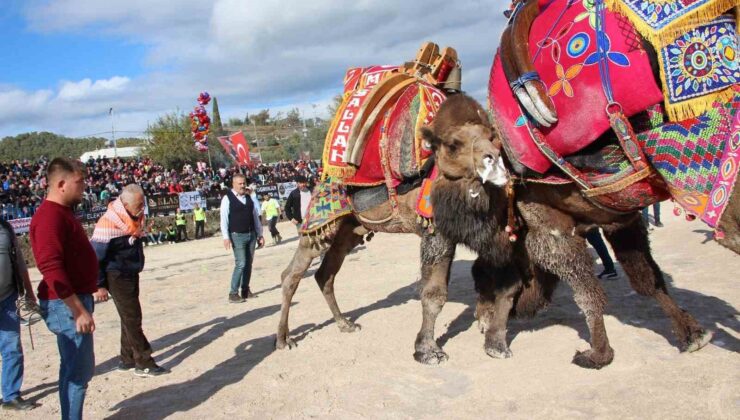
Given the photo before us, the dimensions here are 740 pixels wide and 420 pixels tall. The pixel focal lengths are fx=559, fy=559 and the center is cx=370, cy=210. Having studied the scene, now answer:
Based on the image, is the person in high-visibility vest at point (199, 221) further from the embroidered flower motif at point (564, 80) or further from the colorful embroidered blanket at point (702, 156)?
the colorful embroidered blanket at point (702, 156)

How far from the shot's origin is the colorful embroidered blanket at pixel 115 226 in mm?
5527

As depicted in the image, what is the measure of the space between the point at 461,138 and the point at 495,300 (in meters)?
2.03

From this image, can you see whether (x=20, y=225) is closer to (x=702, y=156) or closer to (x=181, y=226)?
(x=181, y=226)

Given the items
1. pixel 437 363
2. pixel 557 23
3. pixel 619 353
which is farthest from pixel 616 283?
pixel 557 23

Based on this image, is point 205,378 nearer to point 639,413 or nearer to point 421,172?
point 421,172

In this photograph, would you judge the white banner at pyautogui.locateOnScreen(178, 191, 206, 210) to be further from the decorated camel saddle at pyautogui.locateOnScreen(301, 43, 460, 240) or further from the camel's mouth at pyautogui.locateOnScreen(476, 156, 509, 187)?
the camel's mouth at pyautogui.locateOnScreen(476, 156, 509, 187)

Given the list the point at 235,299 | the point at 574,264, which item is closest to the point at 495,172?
the point at 574,264

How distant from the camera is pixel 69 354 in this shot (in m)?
3.75

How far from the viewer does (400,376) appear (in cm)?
484

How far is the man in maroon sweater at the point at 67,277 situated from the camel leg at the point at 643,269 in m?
4.07

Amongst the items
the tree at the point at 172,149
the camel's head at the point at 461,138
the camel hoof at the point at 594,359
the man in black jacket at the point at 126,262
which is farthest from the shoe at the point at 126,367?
the tree at the point at 172,149

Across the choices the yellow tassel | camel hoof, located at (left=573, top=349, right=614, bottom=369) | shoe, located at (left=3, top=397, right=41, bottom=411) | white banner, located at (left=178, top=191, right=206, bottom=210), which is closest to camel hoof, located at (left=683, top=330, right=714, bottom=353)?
camel hoof, located at (left=573, top=349, right=614, bottom=369)

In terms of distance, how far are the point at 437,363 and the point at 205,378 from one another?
7.34 ft

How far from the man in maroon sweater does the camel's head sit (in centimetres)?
268
